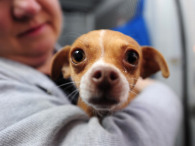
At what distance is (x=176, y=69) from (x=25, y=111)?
1.95 ft

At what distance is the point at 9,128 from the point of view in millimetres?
524

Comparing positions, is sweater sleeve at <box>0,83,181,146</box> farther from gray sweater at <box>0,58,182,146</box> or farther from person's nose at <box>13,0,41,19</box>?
person's nose at <box>13,0,41,19</box>

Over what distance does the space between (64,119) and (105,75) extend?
10.7 inches

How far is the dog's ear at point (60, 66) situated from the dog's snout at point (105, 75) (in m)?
0.23

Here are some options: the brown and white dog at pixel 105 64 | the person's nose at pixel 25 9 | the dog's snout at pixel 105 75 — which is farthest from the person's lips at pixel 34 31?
the dog's snout at pixel 105 75

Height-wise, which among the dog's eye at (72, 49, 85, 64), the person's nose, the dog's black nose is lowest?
the dog's black nose

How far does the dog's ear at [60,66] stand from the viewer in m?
0.65

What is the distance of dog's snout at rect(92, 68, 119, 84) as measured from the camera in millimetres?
424

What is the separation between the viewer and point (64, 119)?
575 millimetres

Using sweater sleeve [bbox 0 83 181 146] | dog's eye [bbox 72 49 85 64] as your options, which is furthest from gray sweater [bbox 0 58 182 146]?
dog's eye [bbox 72 49 85 64]

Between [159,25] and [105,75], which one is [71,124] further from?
[159,25]

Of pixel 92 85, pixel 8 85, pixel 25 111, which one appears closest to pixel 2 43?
pixel 8 85

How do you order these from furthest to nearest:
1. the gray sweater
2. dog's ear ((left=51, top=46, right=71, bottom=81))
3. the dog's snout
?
dog's ear ((left=51, top=46, right=71, bottom=81))
the gray sweater
the dog's snout

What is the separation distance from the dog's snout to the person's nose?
0.31 meters
